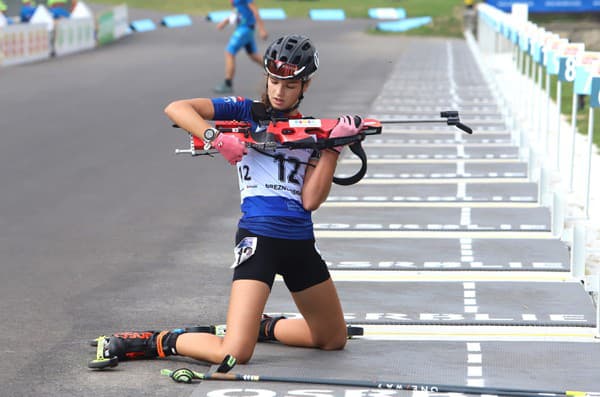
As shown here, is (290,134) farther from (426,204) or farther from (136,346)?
(426,204)

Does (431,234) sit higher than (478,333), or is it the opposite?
(478,333)

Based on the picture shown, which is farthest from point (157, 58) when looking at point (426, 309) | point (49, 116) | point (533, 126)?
point (426, 309)

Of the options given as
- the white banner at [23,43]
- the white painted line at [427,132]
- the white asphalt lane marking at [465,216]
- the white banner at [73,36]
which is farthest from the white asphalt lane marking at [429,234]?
the white banner at [73,36]

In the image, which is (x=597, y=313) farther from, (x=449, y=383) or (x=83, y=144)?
(x=83, y=144)

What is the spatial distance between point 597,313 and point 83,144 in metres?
10.6

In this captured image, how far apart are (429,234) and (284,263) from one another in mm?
4423

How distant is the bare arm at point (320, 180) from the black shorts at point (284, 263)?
0.24m

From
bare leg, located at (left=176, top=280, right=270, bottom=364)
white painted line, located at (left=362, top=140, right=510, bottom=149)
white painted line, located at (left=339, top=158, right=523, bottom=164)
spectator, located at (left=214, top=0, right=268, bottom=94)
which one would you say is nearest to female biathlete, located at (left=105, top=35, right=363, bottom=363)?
bare leg, located at (left=176, top=280, right=270, bottom=364)

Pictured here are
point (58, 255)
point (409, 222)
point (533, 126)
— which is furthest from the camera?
point (533, 126)

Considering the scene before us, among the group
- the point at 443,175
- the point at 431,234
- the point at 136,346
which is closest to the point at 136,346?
the point at 136,346

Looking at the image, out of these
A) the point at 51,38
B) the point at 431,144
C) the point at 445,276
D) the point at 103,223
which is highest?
the point at 445,276

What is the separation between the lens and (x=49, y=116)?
68.6 ft

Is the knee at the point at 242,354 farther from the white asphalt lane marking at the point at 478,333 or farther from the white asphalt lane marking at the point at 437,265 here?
the white asphalt lane marking at the point at 437,265

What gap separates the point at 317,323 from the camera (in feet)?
24.5
